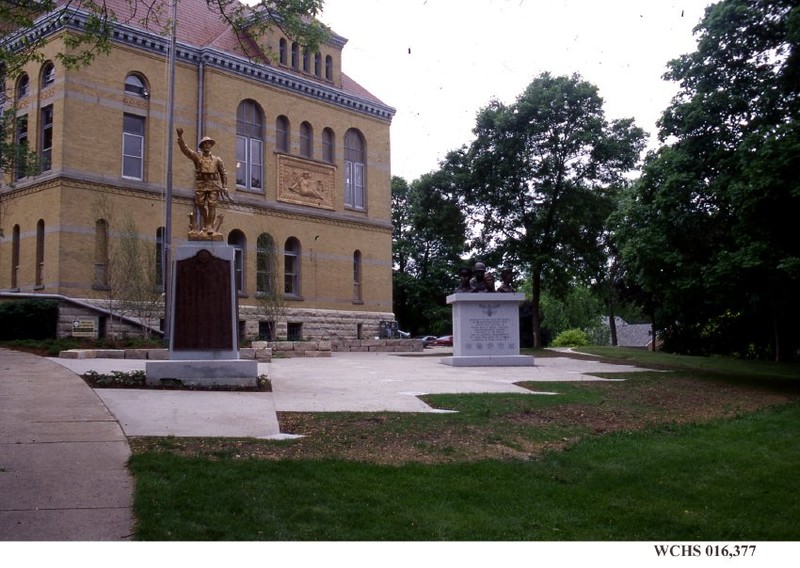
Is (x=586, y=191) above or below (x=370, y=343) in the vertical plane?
above

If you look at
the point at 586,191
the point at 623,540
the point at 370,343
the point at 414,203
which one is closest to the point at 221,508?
the point at 623,540

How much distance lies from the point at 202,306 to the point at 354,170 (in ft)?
91.4

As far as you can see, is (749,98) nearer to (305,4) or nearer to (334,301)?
(305,4)

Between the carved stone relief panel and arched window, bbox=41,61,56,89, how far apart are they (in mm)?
10569

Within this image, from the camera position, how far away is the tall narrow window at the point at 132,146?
31.9 meters

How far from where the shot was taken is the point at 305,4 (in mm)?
9648

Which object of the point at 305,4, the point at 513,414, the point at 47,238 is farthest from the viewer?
the point at 47,238

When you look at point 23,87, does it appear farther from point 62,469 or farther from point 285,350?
point 62,469

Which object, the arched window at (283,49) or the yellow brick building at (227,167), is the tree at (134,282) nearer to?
the yellow brick building at (227,167)

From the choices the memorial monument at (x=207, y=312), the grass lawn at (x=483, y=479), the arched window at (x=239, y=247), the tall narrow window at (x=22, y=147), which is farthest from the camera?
the arched window at (x=239, y=247)

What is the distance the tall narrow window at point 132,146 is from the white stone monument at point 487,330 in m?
16.3

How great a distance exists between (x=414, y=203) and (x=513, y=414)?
1082 inches

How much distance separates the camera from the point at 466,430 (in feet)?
31.6

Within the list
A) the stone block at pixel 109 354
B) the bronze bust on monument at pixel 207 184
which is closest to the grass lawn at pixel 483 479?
the bronze bust on monument at pixel 207 184
